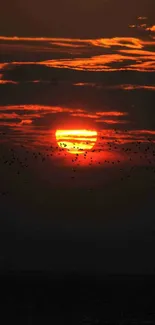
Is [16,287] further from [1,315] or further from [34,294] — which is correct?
[1,315]

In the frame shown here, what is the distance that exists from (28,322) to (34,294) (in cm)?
5642

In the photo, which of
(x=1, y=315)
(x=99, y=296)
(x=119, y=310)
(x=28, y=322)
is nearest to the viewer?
(x=28, y=322)

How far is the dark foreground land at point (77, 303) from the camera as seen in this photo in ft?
350

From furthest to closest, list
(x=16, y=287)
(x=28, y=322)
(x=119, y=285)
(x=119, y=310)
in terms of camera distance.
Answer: (x=119, y=285)
(x=16, y=287)
(x=119, y=310)
(x=28, y=322)

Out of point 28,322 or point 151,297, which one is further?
point 151,297

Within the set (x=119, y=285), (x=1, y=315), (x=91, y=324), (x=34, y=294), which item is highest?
(x=119, y=285)

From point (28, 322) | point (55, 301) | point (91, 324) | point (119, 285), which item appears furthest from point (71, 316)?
point (119, 285)

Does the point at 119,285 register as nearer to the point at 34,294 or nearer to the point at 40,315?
the point at 34,294

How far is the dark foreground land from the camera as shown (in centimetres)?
10662

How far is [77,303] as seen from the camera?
137 meters

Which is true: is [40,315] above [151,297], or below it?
below

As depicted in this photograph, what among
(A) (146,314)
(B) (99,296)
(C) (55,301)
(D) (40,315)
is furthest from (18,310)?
(B) (99,296)

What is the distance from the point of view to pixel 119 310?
395 ft

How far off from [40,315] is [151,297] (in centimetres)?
3511
